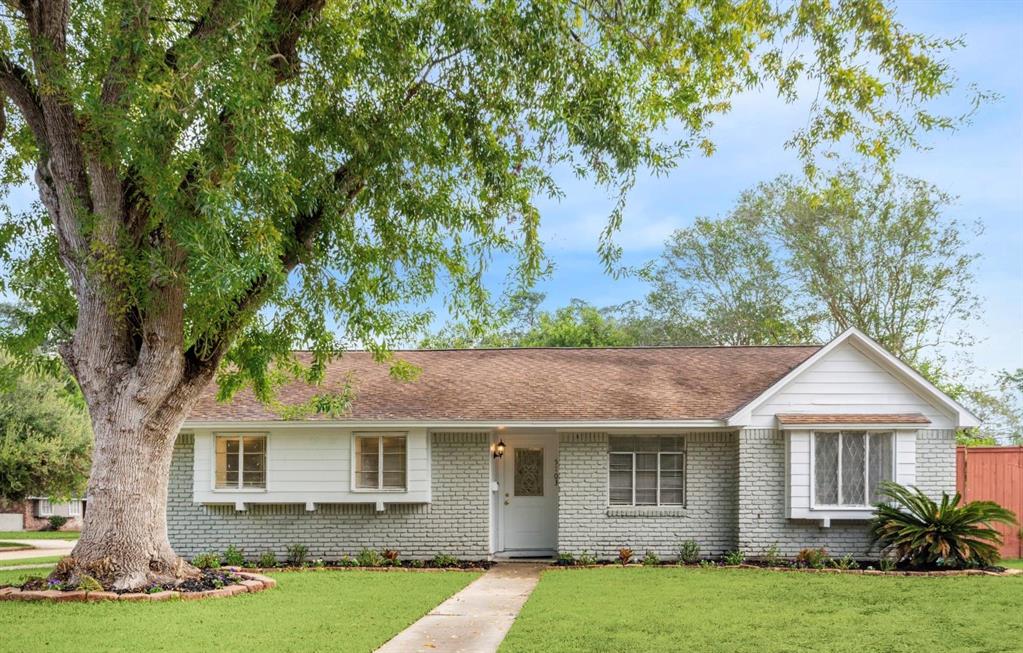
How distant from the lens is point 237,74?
1120 cm

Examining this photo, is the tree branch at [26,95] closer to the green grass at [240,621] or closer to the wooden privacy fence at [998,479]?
the green grass at [240,621]

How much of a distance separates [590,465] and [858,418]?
4576mm

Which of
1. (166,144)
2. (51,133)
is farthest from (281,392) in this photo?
(166,144)

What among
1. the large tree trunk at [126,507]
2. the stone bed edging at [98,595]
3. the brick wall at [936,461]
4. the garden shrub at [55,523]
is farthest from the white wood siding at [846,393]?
the garden shrub at [55,523]

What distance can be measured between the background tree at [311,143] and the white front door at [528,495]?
5.81 metres

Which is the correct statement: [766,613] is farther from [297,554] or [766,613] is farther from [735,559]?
[297,554]

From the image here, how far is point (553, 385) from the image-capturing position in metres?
20.1

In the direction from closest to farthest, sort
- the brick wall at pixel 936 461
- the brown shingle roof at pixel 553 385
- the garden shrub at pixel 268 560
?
the brick wall at pixel 936 461, the garden shrub at pixel 268 560, the brown shingle roof at pixel 553 385

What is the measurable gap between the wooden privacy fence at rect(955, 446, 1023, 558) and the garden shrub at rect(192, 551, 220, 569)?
13.4 m

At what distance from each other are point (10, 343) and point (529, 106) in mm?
7851

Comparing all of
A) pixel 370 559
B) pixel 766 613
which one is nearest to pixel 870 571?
pixel 766 613

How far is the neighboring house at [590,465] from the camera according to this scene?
704 inches

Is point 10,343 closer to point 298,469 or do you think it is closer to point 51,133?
point 51,133

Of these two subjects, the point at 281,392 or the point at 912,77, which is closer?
the point at 912,77
